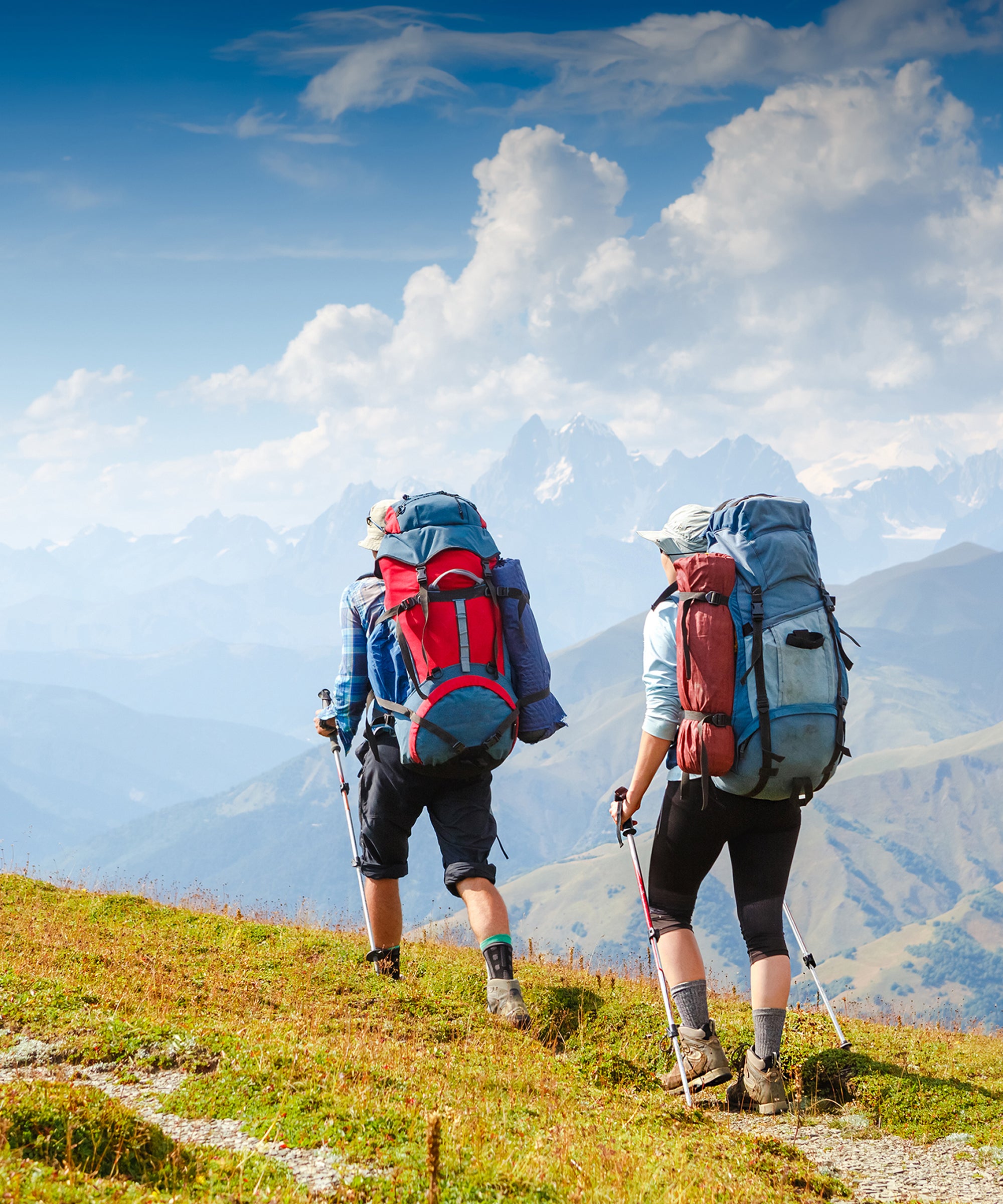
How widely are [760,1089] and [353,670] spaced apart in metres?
4.01

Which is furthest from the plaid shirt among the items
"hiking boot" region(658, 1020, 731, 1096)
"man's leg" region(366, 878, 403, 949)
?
"hiking boot" region(658, 1020, 731, 1096)

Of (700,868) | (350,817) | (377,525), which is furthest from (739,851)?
(350,817)

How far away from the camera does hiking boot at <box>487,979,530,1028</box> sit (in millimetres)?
6551

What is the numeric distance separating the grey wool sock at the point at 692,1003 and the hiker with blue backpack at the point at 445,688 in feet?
4.20

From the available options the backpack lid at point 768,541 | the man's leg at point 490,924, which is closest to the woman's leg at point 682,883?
the man's leg at point 490,924

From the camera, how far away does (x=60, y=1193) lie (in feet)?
10.4

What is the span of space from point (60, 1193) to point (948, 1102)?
5.09m

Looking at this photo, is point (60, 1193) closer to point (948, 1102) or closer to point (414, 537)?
point (414, 537)

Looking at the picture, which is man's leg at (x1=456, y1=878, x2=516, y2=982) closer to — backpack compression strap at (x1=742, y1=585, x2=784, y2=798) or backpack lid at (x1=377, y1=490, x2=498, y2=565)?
backpack compression strap at (x1=742, y1=585, x2=784, y2=798)

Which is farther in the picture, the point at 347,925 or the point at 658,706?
the point at 347,925

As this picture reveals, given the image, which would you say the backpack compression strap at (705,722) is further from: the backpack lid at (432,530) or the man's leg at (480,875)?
the backpack lid at (432,530)

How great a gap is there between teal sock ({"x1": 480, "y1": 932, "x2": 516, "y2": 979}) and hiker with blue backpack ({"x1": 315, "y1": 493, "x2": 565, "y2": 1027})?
0.01 metres

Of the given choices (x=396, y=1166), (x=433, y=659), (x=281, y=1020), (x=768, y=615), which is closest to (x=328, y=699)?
(x=433, y=659)

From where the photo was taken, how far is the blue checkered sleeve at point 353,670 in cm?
717
